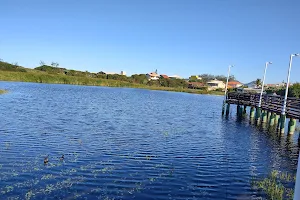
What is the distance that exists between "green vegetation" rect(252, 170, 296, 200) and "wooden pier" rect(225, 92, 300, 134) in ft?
40.9

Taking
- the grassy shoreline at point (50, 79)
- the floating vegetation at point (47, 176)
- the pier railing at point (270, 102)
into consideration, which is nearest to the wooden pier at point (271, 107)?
the pier railing at point (270, 102)

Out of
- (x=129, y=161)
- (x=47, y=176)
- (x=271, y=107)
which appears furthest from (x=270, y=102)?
(x=47, y=176)

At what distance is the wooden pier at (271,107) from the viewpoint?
2694cm

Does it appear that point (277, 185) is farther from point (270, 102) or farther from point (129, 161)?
point (270, 102)

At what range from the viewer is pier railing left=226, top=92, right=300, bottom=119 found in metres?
27.3

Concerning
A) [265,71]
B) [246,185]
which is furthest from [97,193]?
[265,71]

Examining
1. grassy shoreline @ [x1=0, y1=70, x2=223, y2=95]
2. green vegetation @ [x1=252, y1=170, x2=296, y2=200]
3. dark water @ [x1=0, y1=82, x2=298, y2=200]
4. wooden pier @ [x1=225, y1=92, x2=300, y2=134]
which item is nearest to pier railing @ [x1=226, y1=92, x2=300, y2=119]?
wooden pier @ [x1=225, y1=92, x2=300, y2=134]

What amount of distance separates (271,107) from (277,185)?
23.6 m

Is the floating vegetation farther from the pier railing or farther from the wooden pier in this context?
the pier railing

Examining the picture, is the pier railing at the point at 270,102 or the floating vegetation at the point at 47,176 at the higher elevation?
the pier railing at the point at 270,102

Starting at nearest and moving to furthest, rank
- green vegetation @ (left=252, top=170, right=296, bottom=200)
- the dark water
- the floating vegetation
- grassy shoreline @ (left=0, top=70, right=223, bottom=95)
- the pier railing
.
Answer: the dark water, green vegetation @ (left=252, top=170, right=296, bottom=200), the floating vegetation, the pier railing, grassy shoreline @ (left=0, top=70, right=223, bottom=95)

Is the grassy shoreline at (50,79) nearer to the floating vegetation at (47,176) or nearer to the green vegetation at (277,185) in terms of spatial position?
the floating vegetation at (47,176)

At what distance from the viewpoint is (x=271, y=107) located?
3400 centimetres

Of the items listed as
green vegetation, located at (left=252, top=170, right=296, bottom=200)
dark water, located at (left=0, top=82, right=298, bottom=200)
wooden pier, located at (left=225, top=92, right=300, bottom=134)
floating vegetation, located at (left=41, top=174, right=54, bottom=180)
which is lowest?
floating vegetation, located at (left=41, top=174, right=54, bottom=180)
